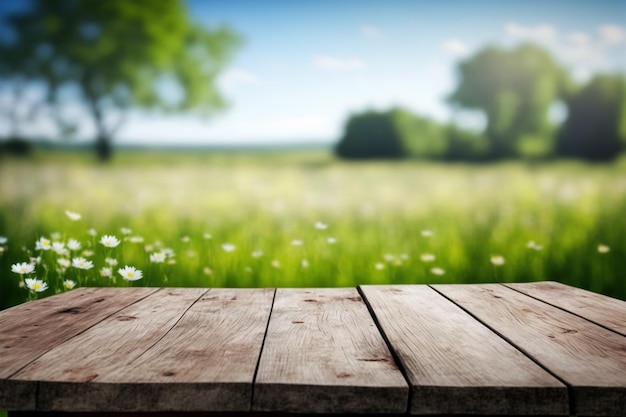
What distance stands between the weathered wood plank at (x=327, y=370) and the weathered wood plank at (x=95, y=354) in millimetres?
300

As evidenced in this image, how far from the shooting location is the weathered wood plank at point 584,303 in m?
1.61

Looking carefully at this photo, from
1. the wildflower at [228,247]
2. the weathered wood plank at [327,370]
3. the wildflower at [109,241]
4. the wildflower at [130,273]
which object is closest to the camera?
the weathered wood plank at [327,370]

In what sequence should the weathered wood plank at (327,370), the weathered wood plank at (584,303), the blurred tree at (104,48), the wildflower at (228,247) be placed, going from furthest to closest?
the blurred tree at (104,48)
the wildflower at (228,247)
the weathered wood plank at (584,303)
the weathered wood plank at (327,370)

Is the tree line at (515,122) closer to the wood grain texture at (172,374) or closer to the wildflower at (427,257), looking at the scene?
the wildflower at (427,257)

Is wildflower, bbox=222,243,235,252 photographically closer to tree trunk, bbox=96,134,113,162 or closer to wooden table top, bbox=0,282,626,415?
wooden table top, bbox=0,282,626,415

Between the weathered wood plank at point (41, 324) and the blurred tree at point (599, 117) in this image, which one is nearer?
the weathered wood plank at point (41, 324)

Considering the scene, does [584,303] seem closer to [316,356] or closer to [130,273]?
[316,356]

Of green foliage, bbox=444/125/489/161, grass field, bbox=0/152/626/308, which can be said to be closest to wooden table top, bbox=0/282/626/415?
grass field, bbox=0/152/626/308

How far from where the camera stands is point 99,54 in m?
13.2

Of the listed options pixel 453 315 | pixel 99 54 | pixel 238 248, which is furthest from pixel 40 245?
pixel 99 54

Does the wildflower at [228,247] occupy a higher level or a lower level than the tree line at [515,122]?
lower

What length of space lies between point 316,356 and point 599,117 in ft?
45.6

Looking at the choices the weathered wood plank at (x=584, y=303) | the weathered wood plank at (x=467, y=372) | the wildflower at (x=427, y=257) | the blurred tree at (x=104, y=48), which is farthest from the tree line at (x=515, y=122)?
the weathered wood plank at (x=467, y=372)

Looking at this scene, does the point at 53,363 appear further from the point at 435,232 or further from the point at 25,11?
the point at 25,11
